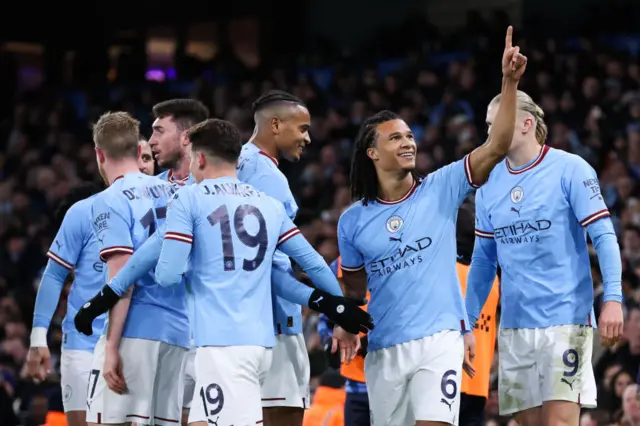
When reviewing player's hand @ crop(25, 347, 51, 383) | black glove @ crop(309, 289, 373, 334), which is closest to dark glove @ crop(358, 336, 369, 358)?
black glove @ crop(309, 289, 373, 334)

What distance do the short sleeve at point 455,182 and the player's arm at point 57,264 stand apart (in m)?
2.17

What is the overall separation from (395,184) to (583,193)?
952mm

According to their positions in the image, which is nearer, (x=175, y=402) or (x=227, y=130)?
(x=227, y=130)

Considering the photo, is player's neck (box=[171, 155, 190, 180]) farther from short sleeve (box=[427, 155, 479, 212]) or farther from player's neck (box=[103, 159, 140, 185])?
short sleeve (box=[427, 155, 479, 212])

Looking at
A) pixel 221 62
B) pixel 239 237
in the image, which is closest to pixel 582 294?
pixel 239 237

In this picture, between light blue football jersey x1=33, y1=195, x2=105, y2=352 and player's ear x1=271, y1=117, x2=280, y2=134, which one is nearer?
player's ear x1=271, y1=117, x2=280, y2=134

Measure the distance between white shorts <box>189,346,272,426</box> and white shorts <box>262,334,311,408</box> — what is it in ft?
2.22

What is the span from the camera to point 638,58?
45.1 ft

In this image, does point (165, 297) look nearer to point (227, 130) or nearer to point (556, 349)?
point (227, 130)

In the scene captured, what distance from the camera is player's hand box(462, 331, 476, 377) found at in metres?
5.98

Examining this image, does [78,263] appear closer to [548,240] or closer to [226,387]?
[226,387]

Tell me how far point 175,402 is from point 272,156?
57.1 inches

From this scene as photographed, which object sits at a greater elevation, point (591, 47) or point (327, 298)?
point (591, 47)

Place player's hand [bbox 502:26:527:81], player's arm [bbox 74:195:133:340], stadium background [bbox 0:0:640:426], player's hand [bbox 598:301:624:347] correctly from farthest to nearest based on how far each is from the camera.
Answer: stadium background [bbox 0:0:640:426] < player's arm [bbox 74:195:133:340] < player's hand [bbox 598:301:624:347] < player's hand [bbox 502:26:527:81]
